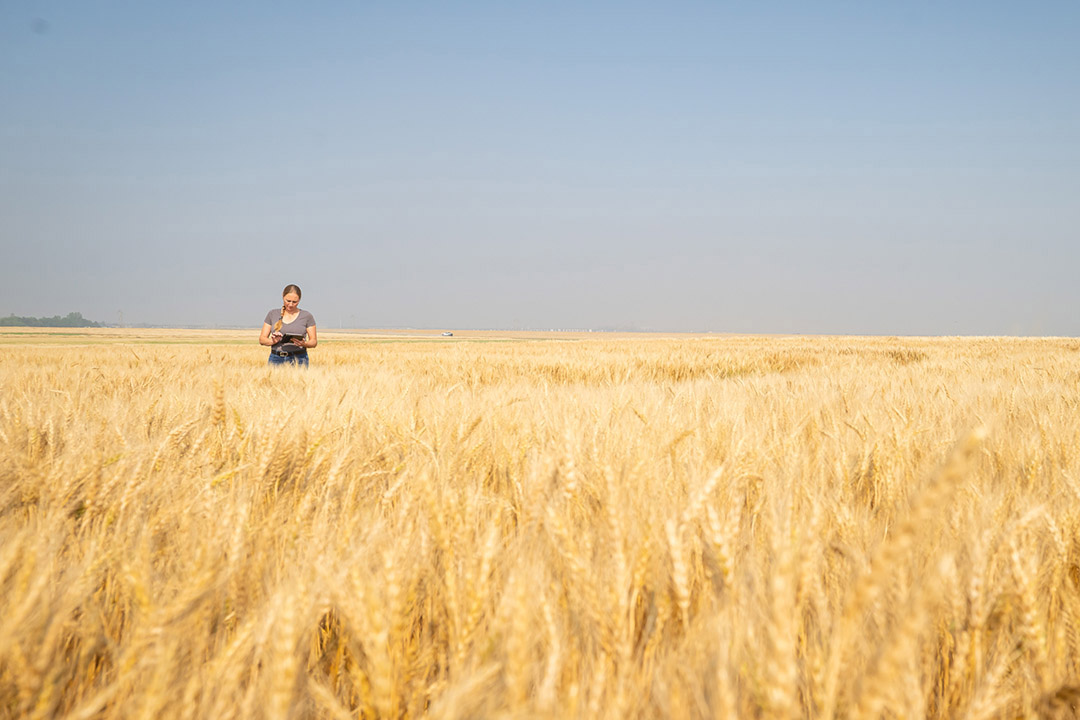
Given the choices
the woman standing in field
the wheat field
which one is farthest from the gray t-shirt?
the wheat field

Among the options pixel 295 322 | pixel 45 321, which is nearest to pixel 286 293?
pixel 295 322

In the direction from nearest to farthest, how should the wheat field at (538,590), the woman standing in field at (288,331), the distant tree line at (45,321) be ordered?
the wheat field at (538,590) < the woman standing in field at (288,331) < the distant tree line at (45,321)

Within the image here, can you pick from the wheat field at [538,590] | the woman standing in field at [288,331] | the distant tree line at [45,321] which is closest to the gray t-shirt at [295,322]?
the woman standing in field at [288,331]

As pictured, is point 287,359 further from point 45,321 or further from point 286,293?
point 45,321

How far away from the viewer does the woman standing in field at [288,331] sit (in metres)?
7.53

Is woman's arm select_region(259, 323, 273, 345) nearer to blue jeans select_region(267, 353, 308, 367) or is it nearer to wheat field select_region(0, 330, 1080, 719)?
blue jeans select_region(267, 353, 308, 367)

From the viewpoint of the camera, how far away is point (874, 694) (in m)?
0.46

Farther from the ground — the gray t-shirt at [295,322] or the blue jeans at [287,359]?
the gray t-shirt at [295,322]

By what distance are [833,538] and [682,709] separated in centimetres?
81

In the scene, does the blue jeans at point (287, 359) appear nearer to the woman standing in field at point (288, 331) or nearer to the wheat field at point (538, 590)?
the woman standing in field at point (288, 331)

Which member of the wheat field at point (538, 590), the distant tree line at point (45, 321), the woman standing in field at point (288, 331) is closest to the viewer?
the wheat field at point (538, 590)

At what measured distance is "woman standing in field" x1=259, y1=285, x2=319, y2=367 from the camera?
7529 millimetres

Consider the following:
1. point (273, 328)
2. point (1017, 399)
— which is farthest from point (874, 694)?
point (273, 328)

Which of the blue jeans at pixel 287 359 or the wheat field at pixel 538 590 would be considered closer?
the wheat field at pixel 538 590
